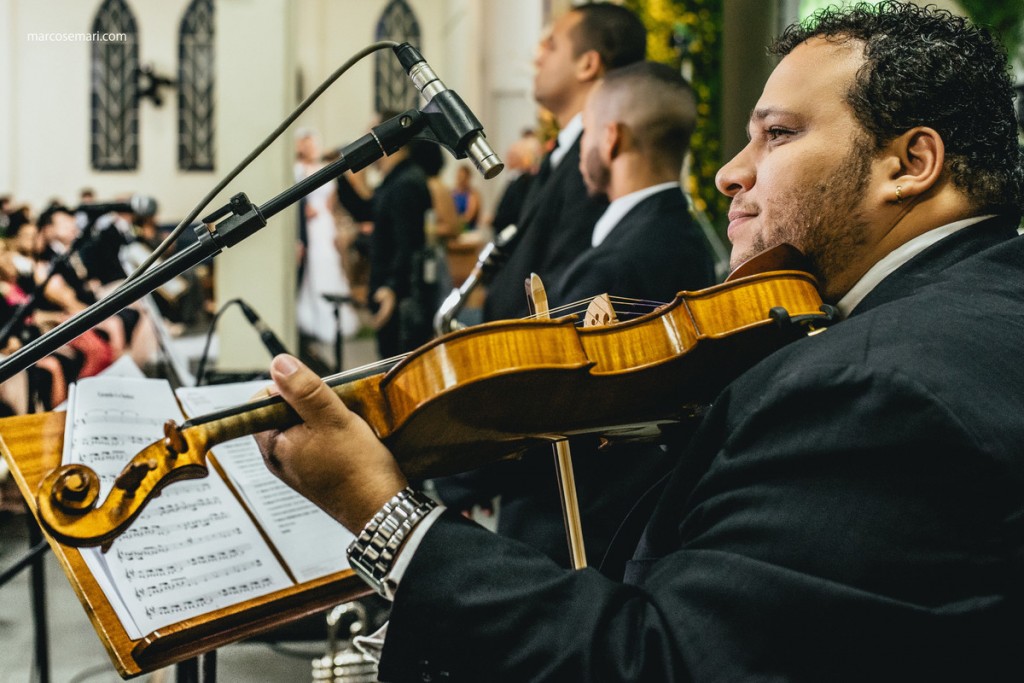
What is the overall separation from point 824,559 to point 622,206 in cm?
180

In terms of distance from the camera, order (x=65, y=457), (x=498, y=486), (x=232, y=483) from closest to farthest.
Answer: (x=65, y=457)
(x=232, y=483)
(x=498, y=486)

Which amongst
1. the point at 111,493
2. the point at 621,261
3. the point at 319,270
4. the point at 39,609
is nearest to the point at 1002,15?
the point at 621,261

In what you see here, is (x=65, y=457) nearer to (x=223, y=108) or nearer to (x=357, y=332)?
(x=223, y=108)

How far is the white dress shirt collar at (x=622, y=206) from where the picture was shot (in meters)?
2.60

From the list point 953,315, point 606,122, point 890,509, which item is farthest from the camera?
point 606,122

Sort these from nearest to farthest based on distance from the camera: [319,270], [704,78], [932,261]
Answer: [932,261]
[704,78]
[319,270]

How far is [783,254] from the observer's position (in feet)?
4.56

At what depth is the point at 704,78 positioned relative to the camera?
6.12m

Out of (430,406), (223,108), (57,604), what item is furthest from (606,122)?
(223,108)

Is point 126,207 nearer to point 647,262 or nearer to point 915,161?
point 647,262

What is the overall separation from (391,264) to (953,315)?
5022 millimetres

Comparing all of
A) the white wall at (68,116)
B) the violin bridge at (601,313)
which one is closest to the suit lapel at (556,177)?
the violin bridge at (601,313)

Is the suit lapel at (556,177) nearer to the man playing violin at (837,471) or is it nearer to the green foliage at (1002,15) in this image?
the green foliage at (1002,15)

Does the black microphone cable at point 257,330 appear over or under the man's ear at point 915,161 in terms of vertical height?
under
